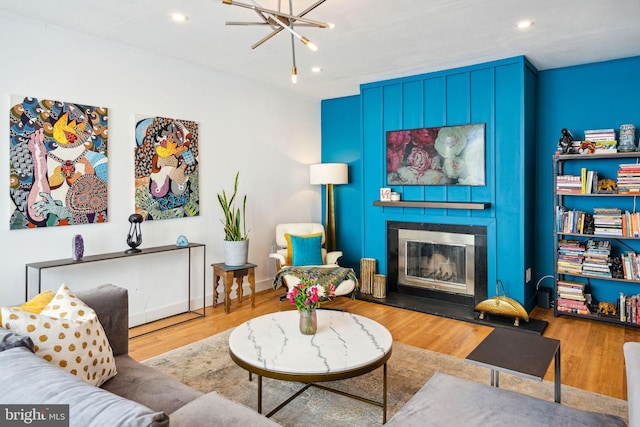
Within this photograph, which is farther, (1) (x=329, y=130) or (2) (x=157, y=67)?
(1) (x=329, y=130)

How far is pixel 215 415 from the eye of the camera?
1483 millimetres

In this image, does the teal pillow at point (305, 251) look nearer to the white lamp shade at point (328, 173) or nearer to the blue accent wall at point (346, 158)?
the white lamp shade at point (328, 173)

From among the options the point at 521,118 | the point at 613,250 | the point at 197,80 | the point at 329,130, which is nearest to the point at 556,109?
the point at 521,118

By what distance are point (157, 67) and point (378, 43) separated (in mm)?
2139

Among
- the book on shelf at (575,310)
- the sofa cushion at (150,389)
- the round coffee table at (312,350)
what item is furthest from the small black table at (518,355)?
the book on shelf at (575,310)

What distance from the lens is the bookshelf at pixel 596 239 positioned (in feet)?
12.6

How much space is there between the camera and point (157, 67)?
399 centimetres

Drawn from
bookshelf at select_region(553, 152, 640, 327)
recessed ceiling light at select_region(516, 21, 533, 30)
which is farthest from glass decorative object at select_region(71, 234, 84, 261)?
bookshelf at select_region(553, 152, 640, 327)

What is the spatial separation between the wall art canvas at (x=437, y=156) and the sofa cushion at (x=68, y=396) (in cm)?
395

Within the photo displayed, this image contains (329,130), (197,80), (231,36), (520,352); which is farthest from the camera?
(329,130)

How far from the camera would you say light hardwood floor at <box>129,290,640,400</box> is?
2.88 m

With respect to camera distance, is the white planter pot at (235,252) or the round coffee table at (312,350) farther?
the white planter pot at (235,252)

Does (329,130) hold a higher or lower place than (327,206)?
higher

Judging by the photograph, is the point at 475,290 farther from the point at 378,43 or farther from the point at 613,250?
the point at 378,43
